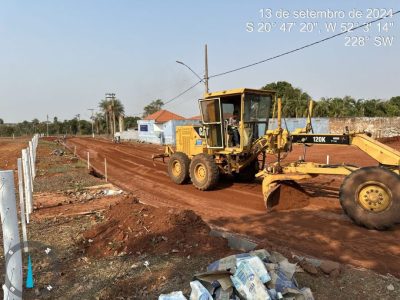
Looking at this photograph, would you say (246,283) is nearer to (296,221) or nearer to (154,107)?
(296,221)

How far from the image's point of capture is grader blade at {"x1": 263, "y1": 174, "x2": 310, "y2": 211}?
8.29 metres

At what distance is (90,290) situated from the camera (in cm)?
428

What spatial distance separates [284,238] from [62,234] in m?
3.86

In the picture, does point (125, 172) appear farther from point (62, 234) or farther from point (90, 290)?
point (90, 290)

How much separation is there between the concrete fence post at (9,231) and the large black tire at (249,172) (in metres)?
9.18

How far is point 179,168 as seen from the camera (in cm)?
1267

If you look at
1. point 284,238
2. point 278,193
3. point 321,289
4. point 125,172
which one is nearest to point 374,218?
point 284,238

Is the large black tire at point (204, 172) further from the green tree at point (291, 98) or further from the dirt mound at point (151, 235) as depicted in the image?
the green tree at point (291, 98)

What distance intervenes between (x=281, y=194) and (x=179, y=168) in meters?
4.94

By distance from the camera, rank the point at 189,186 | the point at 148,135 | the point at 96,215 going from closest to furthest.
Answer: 1. the point at 96,215
2. the point at 189,186
3. the point at 148,135

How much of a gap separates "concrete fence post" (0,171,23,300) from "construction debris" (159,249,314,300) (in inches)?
53.7

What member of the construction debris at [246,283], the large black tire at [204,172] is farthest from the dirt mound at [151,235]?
the large black tire at [204,172]

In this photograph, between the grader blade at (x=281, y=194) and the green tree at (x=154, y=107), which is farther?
the green tree at (x=154, y=107)

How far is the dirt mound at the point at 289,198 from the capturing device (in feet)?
27.7
